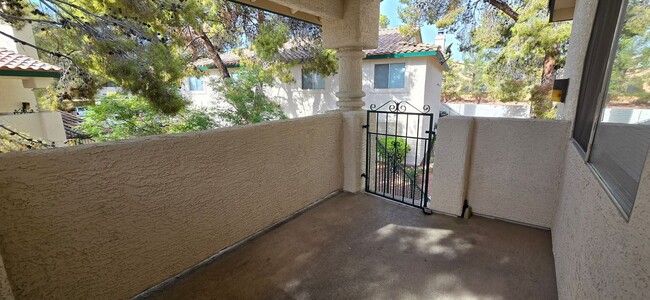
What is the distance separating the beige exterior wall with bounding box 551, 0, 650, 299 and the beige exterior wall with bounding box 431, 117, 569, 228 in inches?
25.7

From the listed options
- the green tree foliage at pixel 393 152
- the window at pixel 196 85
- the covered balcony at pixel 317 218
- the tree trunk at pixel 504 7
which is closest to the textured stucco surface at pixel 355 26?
the covered balcony at pixel 317 218

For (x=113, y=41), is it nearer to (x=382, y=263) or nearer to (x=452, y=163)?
(x=382, y=263)

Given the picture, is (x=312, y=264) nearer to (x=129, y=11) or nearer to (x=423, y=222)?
(x=423, y=222)

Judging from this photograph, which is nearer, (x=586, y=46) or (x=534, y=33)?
(x=586, y=46)

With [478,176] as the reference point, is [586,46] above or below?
above

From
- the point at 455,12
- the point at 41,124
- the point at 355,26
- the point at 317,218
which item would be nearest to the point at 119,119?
the point at 41,124

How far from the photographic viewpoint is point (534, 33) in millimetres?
6914

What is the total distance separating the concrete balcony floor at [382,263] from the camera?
2028 mm

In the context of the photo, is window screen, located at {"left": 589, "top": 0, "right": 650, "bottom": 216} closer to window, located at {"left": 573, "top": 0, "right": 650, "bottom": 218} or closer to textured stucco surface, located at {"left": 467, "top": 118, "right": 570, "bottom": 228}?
window, located at {"left": 573, "top": 0, "right": 650, "bottom": 218}

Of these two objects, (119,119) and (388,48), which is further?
(388,48)

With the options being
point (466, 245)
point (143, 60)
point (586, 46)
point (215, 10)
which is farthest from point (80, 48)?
point (586, 46)

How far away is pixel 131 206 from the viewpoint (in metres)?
1.83

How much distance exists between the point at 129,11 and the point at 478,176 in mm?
5207

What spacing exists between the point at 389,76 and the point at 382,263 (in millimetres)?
8134
